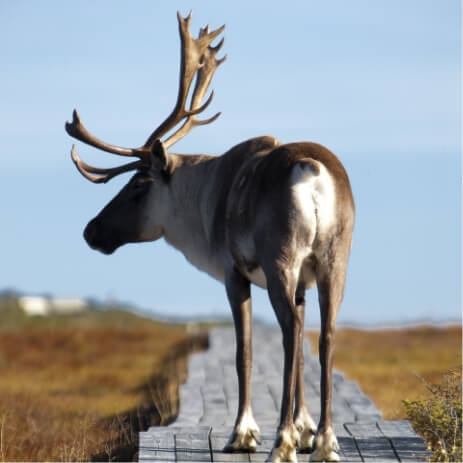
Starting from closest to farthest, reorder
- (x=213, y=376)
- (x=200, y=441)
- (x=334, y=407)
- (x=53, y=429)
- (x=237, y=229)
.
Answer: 1. (x=237, y=229)
2. (x=200, y=441)
3. (x=334, y=407)
4. (x=53, y=429)
5. (x=213, y=376)

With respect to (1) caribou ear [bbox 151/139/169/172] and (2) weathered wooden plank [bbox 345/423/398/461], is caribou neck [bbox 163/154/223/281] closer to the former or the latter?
(1) caribou ear [bbox 151/139/169/172]

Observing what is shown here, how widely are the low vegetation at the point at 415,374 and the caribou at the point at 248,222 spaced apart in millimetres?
846

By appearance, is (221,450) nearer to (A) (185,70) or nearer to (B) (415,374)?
(B) (415,374)

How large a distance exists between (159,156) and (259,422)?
7.87 ft

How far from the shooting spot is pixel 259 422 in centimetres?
800

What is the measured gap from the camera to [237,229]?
6461 millimetres

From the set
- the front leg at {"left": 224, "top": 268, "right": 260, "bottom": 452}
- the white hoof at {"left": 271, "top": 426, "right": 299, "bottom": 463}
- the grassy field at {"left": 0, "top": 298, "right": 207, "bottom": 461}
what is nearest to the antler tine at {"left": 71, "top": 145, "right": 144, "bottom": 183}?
the front leg at {"left": 224, "top": 268, "right": 260, "bottom": 452}

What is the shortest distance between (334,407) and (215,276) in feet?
7.96

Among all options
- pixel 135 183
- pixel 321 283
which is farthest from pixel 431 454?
pixel 135 183

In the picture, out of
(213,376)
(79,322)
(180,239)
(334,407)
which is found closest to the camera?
(180,239)

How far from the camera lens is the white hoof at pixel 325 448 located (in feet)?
19.7

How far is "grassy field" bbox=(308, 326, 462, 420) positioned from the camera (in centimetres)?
1102

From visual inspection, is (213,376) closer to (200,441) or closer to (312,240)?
(200,441)

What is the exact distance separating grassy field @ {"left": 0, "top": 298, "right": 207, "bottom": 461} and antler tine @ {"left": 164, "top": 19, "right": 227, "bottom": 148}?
236 cm
